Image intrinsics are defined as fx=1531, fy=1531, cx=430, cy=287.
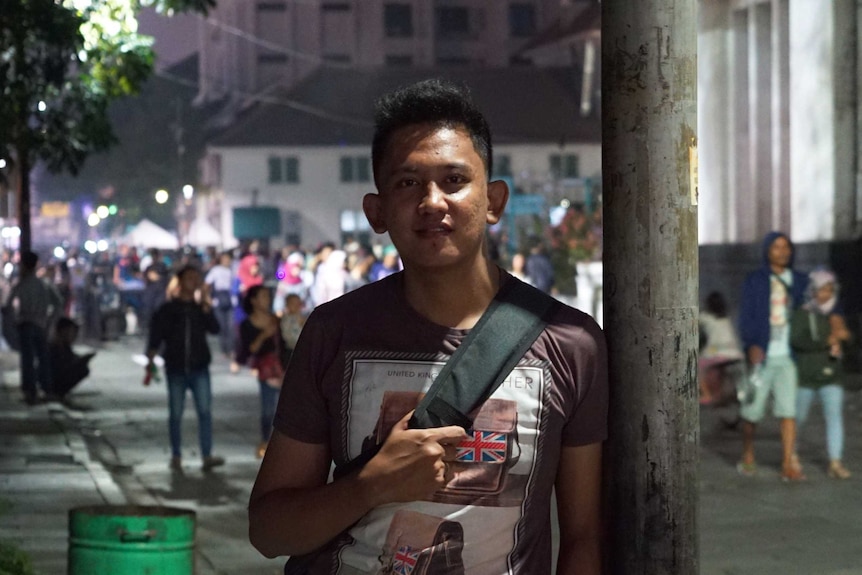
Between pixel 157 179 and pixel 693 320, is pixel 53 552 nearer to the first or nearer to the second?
pixel 693 320

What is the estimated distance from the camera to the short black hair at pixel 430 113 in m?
2.82

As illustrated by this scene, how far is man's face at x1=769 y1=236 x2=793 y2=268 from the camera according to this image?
1187 centimetres

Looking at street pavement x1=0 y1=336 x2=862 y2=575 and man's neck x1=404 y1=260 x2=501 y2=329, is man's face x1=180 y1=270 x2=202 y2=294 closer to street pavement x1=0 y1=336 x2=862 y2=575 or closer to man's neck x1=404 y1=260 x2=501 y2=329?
street pavement x1=0 y1=336 x2=862 y2=575

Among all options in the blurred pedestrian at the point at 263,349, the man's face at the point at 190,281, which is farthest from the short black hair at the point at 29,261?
the man's face at the point at 190,281

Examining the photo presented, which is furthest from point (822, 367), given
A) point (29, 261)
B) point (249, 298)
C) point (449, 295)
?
point (29, 261)

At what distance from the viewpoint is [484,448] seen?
269cm

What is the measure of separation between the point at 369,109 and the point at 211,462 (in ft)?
216

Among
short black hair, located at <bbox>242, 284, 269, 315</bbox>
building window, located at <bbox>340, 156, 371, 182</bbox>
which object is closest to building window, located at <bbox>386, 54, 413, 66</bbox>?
building window, located at <bbox>340, 156, 371, 182</bbox>

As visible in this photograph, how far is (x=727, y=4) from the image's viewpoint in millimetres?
26375

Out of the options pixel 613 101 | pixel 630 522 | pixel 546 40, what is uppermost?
pixel 546 40

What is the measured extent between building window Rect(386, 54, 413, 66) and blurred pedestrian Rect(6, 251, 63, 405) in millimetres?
81187

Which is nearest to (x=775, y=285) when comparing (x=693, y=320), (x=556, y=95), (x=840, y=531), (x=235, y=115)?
(x=840, y=531)

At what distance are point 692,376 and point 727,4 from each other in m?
24.4

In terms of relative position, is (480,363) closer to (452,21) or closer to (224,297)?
(224,297)
